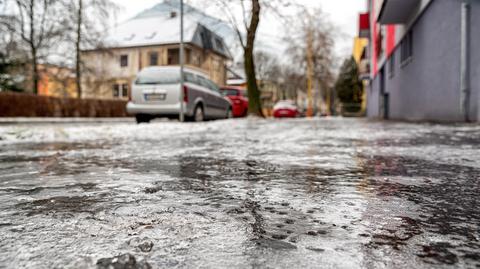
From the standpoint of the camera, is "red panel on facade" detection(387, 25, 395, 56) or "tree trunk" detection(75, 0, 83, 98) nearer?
"red panel on facade" detection(387, 25, 395, 56)

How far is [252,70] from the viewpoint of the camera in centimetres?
1802

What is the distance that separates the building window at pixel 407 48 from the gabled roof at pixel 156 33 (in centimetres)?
2867

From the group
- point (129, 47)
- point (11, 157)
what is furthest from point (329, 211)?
point (129, 47)

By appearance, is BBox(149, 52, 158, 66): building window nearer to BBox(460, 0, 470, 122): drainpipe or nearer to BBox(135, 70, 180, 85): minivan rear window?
BBox(135, 70, 180, 85): minivan rear window

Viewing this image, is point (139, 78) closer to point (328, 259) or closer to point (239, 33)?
point (239, 33)

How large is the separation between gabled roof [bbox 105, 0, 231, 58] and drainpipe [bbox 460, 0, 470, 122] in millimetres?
34652

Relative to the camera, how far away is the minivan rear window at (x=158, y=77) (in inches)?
435

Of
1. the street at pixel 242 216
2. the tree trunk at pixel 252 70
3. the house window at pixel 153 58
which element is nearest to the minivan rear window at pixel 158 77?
the tree trunk at pixel 252 70

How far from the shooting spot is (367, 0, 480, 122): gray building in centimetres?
793

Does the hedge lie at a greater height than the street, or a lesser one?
greater

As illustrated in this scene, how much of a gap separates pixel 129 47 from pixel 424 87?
120 feet

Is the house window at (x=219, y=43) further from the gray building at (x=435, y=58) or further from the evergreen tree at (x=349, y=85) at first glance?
the gray building at (x=435, y=58)

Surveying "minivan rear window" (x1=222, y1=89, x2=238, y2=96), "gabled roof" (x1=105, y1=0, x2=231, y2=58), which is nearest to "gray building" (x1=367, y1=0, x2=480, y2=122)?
"minivan rear window" (x1=222, y1=89, x2=238, y2=96)

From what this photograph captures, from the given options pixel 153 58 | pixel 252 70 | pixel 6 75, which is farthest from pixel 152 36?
pixel 252 70
